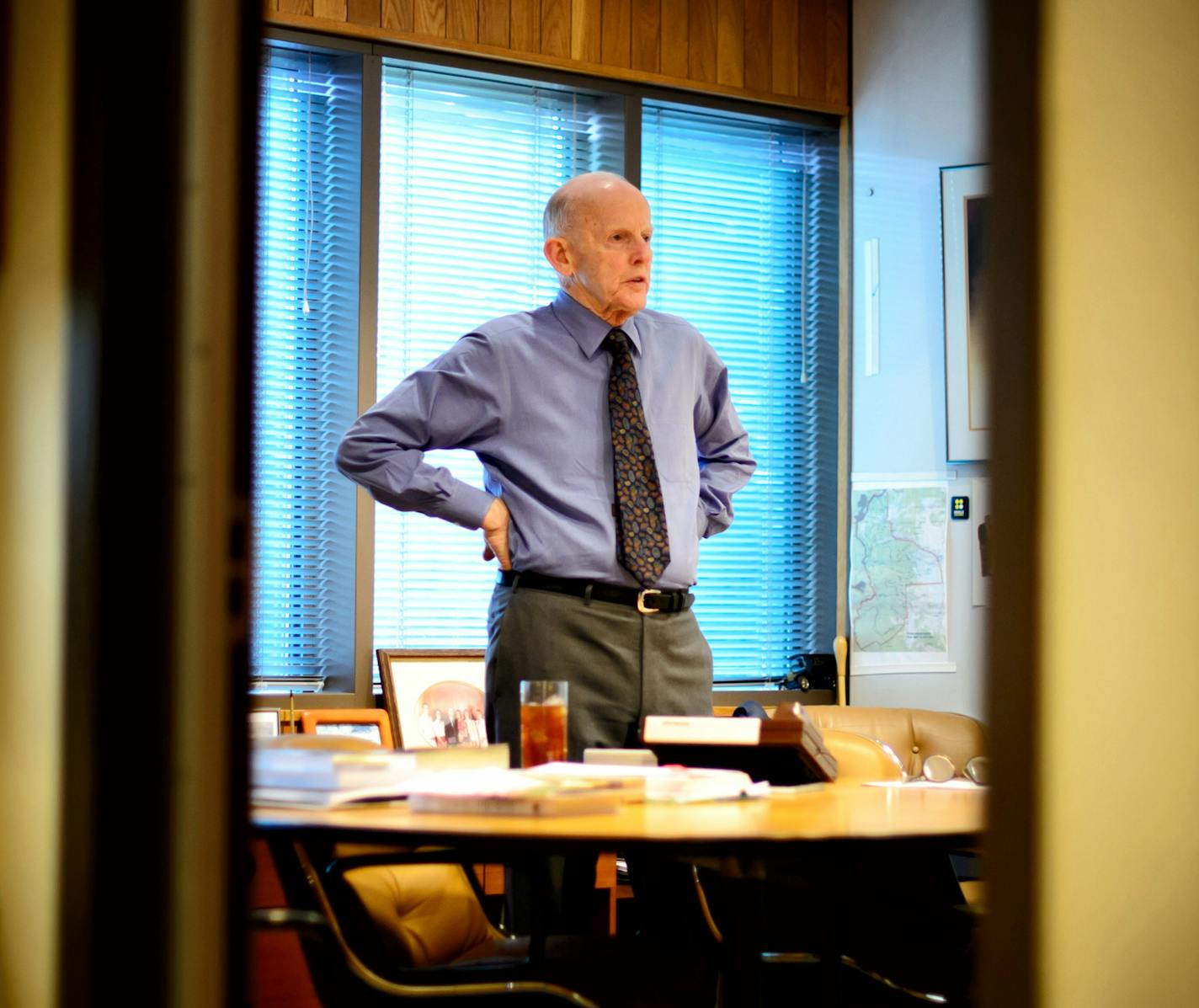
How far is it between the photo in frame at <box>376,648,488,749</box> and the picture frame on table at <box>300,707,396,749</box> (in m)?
0.04

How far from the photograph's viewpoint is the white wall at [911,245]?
4320mm

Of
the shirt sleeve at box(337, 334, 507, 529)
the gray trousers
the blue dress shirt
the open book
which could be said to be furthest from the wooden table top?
the shirt sleeve at box(337, 334, 507, 529)

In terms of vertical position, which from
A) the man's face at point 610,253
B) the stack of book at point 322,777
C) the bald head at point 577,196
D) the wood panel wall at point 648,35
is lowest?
the stack of book at point 322,777

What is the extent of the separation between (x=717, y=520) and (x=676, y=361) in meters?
0.38

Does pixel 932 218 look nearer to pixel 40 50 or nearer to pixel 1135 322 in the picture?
pixel 1135 322

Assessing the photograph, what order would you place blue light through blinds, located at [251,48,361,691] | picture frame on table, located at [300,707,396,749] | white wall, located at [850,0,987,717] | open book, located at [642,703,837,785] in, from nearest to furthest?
open book, located at [642,703,837,785] < picture frame on table, located at [300,707,396,749] < blue light through blinds, located at [251,48,361,691] < white wall, located at [850,0,987,717]

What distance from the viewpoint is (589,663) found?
8.82 ft

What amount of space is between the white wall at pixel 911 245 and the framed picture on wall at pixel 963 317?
33mm

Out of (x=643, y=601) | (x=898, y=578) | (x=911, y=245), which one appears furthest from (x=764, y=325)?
(x=643, y=601)

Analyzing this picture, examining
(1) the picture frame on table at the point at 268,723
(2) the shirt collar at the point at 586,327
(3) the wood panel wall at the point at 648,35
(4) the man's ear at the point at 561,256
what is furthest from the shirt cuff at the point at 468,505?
(3) the wood panel wall at the point at 648,35

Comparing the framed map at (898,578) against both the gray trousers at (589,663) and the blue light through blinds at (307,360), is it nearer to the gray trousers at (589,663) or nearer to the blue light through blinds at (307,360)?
the blue light through blinds at (307,360)

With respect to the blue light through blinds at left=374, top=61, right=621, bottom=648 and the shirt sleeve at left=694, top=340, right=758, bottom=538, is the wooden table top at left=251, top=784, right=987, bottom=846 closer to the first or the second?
the shirt sleeve at left=694, top=340, right=758, bottom=538

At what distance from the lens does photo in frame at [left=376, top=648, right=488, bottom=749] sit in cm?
389

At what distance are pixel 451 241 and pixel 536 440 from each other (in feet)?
5.57
